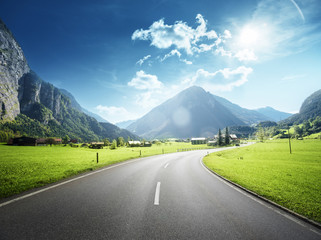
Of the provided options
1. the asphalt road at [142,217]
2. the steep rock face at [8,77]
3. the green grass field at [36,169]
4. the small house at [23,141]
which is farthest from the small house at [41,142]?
the steep rock face at [8,77]

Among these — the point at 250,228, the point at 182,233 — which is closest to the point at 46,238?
the point at 182,233

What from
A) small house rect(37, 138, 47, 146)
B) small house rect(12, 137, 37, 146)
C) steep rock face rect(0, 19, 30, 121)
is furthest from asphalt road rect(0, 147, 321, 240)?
steep rock face rect(0, 19, 30, 121)

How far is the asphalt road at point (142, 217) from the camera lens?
3418mm

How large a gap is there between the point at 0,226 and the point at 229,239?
5.70 metres

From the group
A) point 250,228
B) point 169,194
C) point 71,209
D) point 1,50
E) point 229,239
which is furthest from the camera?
point 1,50

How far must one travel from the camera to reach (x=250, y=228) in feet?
12.8

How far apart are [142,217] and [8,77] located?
25963 cm

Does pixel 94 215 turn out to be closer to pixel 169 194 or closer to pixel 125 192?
pixel 125 192

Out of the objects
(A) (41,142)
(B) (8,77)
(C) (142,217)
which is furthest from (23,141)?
(B) (8,77)

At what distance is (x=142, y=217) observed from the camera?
4223mm

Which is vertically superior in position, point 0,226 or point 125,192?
point 0,226

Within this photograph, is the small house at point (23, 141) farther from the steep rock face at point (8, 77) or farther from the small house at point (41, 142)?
the steep rock face at point (8, 77)

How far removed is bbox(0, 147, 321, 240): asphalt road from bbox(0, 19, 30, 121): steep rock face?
217 meters

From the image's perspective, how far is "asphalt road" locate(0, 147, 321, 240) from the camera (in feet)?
11.2
